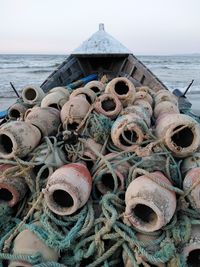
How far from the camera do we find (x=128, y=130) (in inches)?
118

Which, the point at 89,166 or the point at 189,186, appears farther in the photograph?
the point at 89,166

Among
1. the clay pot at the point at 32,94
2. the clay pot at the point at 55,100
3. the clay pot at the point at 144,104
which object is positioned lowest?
the clay pot at the point at 32,94

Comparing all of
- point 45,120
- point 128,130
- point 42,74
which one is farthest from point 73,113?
point 42,74

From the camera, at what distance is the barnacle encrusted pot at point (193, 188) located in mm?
2398

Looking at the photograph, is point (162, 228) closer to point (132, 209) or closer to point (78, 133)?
point (132, 209)

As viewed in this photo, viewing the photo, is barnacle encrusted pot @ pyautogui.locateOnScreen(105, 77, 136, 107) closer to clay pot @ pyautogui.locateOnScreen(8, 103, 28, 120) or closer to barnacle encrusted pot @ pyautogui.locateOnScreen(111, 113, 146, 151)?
barnacle encrusted pot @ pyautogui.locateOnScreen(111, 113, 146, 151)

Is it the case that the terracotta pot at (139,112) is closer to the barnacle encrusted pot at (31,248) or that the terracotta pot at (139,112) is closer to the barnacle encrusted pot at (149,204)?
the barnacle encrusted pot at (149,204)

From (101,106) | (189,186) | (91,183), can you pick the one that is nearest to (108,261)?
(91,183)

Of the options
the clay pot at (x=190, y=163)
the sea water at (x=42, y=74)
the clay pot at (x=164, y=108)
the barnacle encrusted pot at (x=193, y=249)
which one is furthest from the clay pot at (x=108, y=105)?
the sea water at (x=42, y=74)

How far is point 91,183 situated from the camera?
8.54 ft

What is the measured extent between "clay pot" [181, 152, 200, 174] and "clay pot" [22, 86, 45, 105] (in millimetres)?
2481

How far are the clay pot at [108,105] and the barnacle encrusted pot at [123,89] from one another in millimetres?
184

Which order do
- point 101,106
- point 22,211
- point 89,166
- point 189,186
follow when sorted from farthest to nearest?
point 101,106 < point 89,166 < point 22,211 < point 189,186

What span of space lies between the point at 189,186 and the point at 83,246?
0.91 m
